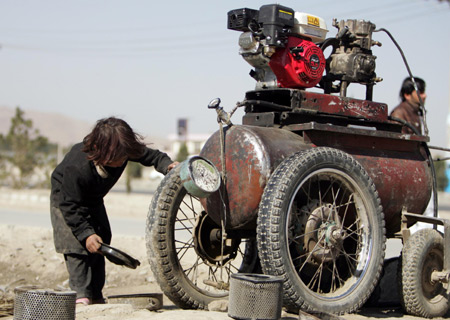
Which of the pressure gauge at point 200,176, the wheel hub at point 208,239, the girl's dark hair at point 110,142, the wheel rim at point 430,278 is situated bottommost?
the wheel rim at point 430,278

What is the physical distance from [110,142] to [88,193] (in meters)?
0.45

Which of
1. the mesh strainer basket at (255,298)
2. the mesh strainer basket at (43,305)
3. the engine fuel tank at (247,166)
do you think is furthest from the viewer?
the engine fuel tank at (247,166)

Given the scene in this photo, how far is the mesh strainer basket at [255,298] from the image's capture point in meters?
3.88

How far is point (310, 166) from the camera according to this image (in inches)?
173

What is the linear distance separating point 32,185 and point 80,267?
83.8 ft

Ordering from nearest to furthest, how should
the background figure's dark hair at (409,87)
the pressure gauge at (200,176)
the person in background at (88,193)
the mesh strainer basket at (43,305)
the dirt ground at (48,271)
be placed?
the mesh strainer basket at (43,305), the pressure gauge at (200,176), the person in background at (88,193), the dirt ground at (48,271), the background figure's dark hair at (409,87)

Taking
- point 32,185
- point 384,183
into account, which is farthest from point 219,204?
point 32,185

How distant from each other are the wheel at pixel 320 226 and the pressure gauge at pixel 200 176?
366 millimetres

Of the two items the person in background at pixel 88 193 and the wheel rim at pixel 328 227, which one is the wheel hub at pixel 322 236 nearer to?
the wheel rim at pixel 328 227

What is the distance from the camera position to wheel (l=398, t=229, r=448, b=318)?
4.99m

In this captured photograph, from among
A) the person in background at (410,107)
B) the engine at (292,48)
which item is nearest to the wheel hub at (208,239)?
the engine at (292,48)

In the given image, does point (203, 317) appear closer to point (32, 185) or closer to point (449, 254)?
point (449, 254)

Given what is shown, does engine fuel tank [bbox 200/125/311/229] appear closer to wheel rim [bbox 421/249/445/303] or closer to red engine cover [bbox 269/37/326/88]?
red engine cover [bbox 269/37/326/88]

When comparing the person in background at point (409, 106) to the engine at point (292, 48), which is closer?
the engine at point (292, 48)
